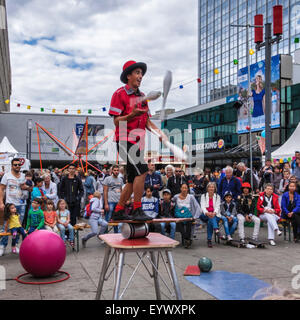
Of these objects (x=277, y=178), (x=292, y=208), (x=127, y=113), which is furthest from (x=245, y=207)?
(x=127, y=113)

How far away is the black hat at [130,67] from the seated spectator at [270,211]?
5669 millimetres

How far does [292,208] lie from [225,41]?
5979 cm

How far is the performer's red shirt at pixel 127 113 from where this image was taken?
11.5ft

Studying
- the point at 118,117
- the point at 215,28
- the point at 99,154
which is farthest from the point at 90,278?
the point at 215,28

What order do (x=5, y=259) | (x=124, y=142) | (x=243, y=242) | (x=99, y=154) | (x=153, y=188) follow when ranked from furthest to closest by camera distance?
(x=99, y=154) < (x=153, y=188) < (x=243, y=242) < (x=5, y=259) < (x=124, y=142)

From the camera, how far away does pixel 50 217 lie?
7.33 m

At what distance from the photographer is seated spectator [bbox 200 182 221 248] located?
788cm

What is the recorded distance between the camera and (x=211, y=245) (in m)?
7.68

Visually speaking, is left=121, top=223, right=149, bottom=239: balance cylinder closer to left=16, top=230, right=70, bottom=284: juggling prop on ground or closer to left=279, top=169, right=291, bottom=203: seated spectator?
left=16, top=230, right=70, bottom=284: juggling prop on ground

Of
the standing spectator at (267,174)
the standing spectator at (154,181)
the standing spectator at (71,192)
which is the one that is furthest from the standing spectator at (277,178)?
the standing spectator at (71,192)

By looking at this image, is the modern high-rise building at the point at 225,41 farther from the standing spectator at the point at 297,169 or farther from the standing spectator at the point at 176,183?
the standing spectator at the point at 176,183

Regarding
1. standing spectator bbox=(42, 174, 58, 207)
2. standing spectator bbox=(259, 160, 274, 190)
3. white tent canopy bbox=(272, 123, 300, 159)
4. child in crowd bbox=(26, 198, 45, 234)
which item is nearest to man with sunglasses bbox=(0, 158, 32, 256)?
child in crowd bbox=(26, 198, 45, 234)

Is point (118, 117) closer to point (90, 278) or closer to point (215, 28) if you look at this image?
point (90, 278)
